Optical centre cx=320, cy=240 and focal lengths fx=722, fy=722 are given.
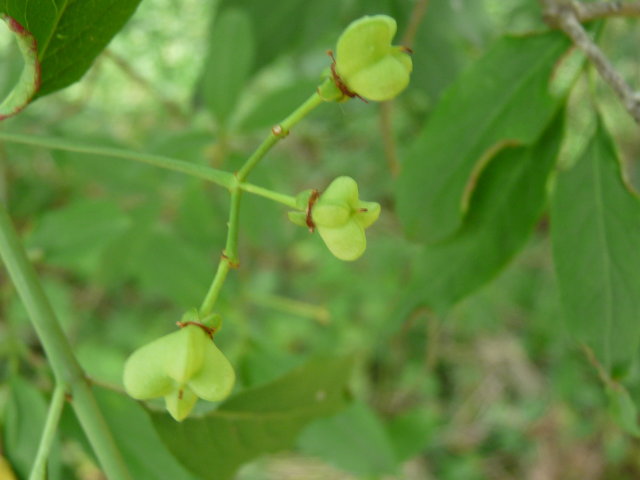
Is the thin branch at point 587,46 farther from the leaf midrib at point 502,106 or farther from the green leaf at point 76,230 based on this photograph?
the green leaf at point 76,230

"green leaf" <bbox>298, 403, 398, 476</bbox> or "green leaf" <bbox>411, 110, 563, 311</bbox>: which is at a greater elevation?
"green leaf" <bbox>411, 110, 563, 311</bbox>

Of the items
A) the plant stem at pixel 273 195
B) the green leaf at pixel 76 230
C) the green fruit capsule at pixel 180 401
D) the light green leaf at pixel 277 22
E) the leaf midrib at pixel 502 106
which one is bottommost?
the green fruit capsule at pixel 180 401

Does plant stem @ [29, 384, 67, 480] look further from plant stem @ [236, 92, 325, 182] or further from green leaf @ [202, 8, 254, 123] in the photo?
green leaf @ [202, 8, 254, 123]

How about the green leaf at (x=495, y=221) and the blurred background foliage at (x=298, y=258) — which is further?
the blurred background foliage at (x=298, y=258)

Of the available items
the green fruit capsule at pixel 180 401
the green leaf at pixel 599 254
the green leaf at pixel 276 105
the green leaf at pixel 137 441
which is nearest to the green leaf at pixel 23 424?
the green leaf at pixel 137 441

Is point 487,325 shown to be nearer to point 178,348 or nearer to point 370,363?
point 370,363

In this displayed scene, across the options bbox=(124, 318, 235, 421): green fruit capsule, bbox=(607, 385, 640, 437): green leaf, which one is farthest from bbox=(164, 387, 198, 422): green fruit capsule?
bbox=(607, 385, 640, 437): green leaf

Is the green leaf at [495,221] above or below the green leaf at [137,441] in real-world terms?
above
